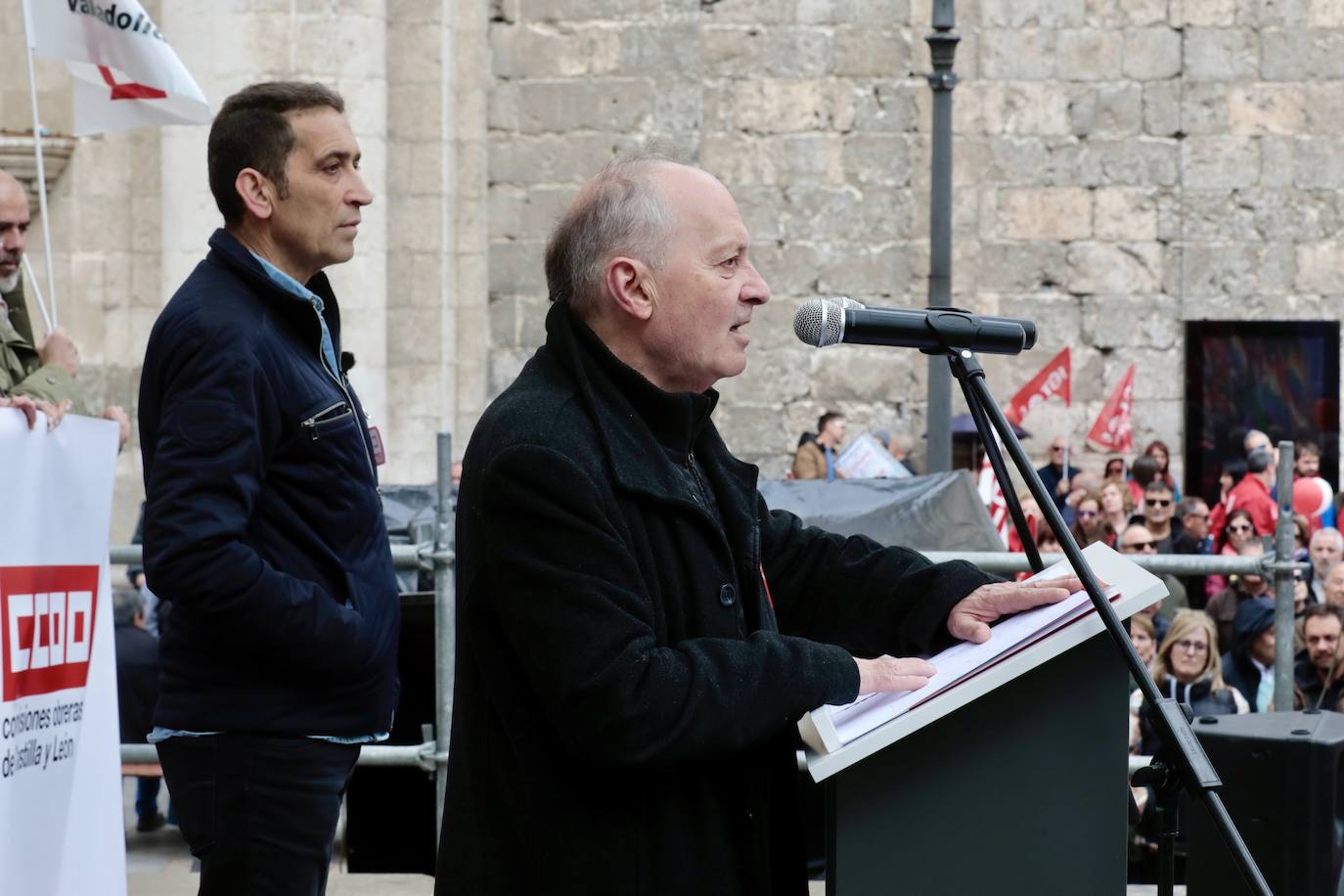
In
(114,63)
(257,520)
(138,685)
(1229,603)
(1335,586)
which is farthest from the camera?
(1229,603)

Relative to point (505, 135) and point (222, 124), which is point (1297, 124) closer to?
point (505, 135)

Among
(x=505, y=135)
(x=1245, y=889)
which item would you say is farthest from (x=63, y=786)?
(x=505, y=135)

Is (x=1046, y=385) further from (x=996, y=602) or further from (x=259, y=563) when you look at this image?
(x=996, y=602)

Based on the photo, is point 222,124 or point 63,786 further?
point 63,786

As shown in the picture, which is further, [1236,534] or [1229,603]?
[1236,534]

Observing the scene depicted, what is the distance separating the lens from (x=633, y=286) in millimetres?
2479

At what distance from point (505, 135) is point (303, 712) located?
448 inches

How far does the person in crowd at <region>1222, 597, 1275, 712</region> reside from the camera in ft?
23.6

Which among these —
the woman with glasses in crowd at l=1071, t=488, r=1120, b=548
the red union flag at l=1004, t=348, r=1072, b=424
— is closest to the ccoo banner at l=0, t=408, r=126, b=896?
the woman with glasses in crowd at l=1071, t=488, r=1120, b=548

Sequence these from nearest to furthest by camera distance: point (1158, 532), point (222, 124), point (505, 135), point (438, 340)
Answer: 1. point (222, 124)
2. point (1158, 532)
3. point (438, 340)
4. point (505, 135)

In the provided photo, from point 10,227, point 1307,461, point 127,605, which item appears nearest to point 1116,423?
point 1307,461

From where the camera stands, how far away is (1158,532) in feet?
36.4

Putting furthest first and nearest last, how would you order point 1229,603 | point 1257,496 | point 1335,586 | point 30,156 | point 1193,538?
A: point 1257,496
point 30,156
point 1193,538
point 1229,603
point 1335,586

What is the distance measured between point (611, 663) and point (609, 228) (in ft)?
1.91
